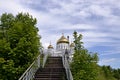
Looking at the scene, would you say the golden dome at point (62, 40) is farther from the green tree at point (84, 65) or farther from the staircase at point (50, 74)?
the staircase at point (50, 74)

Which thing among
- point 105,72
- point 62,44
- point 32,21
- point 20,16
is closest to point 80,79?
point 32,21

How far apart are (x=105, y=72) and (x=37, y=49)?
70.7 meters

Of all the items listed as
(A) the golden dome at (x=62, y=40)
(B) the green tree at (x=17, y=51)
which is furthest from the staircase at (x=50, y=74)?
(A) the golden dome at (x=62, y=40)

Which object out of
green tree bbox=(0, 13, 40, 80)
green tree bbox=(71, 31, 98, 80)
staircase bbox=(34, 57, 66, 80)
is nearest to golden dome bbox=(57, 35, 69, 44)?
green tree bbox=(71, 31, 98, 80)

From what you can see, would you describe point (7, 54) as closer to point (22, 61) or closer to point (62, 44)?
point (22, 61)

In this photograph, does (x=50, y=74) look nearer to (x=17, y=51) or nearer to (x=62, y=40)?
(x=17, y=51)

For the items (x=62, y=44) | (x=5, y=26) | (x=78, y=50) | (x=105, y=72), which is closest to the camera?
(x=78, y=50)

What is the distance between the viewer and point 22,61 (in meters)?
28.2

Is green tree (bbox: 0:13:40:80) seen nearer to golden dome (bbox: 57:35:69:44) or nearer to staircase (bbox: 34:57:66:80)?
staircase (bbox: 34:57:66:80)

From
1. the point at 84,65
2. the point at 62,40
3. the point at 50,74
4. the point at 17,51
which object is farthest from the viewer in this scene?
the point at 62,40

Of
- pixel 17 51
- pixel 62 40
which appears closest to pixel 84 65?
pixel 17 51

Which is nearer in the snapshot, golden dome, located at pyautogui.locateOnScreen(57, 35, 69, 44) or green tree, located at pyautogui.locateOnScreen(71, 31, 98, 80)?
green tree, located at pyautogui.locateOnScreen(71, 31, 98, 80)

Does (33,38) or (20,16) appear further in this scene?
(20,16)

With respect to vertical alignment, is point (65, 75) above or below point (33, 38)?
below
